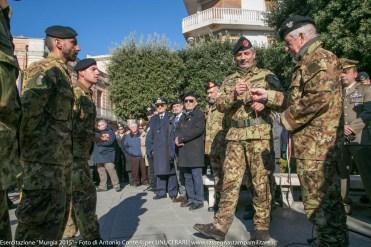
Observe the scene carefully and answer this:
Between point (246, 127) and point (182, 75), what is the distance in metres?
18.4

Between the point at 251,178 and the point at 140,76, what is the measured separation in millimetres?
18185

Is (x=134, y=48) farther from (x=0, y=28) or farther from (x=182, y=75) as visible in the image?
(x=0, y=28)

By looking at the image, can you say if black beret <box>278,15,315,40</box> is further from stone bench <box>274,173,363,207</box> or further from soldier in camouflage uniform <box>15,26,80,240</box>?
stone bench <box>274,173,363,207</box>

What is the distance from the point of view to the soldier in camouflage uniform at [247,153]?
405 cm

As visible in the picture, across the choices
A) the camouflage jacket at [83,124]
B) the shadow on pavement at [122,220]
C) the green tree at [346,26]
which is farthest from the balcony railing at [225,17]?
the camouflage jacket at [83,124]

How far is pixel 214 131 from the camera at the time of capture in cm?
614

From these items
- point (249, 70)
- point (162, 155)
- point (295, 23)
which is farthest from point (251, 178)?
point (162, 155)

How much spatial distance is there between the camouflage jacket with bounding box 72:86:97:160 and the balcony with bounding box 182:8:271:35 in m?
26.9

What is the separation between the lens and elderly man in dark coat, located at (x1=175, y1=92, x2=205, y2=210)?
659cm

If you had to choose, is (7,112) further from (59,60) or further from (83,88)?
(83,88)

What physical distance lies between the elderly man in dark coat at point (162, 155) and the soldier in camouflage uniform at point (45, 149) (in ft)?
15.6

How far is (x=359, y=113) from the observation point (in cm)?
548

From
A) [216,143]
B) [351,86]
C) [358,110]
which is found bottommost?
[216,143]

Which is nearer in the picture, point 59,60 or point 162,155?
point 59,60
